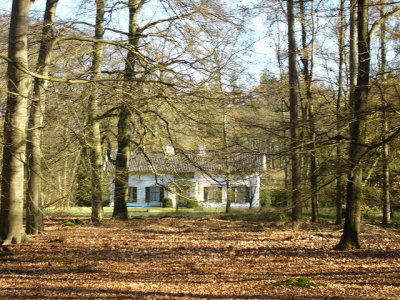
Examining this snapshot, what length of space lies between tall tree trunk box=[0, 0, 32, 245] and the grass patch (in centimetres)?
617

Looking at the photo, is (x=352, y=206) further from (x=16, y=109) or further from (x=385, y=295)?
(x=16, y=109)

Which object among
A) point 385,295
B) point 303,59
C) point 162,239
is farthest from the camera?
point 303,59

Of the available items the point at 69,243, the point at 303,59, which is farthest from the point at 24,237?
the point at 303,59

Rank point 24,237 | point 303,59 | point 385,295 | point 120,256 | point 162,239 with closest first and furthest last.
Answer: point 385,295 < point 120,256 < point 24,237 < point 162,239 < point 303,59

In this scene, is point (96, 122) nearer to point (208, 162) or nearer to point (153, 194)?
point (208, 162)

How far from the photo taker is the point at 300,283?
302 inches

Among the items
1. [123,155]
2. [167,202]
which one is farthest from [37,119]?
[167,202]

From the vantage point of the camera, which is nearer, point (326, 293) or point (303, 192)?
point (326, 293)

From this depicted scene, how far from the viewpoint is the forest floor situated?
7305 mm

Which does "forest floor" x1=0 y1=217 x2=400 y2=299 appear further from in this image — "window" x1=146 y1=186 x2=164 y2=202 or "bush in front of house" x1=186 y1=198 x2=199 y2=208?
"window" x1=146 y1=186 x2=164 y2=202

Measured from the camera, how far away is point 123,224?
17.2 metres

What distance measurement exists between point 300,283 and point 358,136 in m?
3.80

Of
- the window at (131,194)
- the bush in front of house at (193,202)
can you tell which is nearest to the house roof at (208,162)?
the bush in front of house at (193,202)

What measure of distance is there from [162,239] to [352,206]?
5042mm
